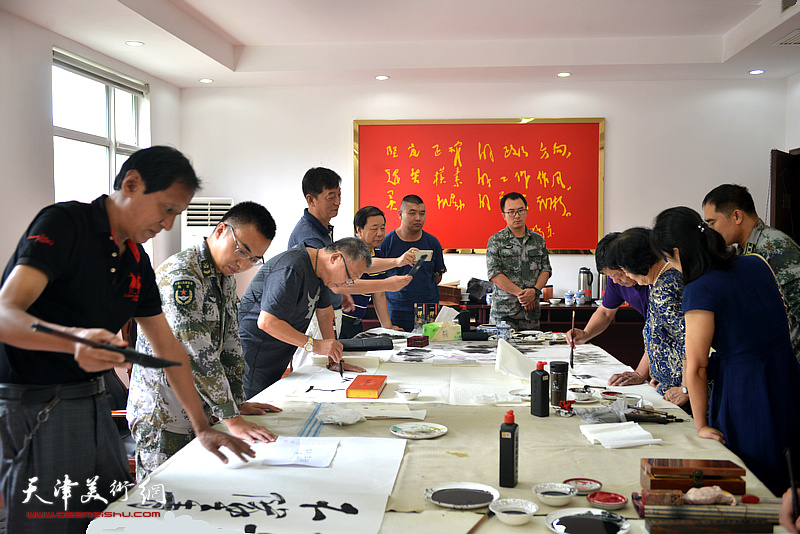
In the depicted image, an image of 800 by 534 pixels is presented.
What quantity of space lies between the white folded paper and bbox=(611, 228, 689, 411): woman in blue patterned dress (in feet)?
1.91

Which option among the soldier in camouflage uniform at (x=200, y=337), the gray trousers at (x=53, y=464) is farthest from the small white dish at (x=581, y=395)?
the gray trousers at (x=53, y=464)

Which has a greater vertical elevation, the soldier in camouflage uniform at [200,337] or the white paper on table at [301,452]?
the soldier in camouflage uniform at [200,337]

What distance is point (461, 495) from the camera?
1.47 meters

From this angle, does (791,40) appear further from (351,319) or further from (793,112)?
(351,319)

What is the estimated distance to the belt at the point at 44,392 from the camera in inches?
58.6

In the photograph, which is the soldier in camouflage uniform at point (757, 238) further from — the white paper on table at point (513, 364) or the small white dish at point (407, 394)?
the small white dish at point (407, 394)

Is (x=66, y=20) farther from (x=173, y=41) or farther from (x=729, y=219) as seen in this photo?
(x=729, y=219)

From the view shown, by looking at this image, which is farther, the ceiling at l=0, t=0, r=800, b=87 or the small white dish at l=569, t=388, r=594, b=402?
the ceiling at l=0, t=0, r=800, b=87

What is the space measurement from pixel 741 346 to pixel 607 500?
90 cm

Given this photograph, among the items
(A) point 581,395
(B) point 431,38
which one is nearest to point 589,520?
(A) point 581,395

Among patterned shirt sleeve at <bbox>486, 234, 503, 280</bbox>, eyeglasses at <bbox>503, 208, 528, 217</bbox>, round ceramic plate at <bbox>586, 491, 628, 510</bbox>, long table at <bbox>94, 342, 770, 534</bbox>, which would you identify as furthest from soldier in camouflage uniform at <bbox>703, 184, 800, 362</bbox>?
round ceramic plate at <bbox>586, 491, 628, 510</bbox>

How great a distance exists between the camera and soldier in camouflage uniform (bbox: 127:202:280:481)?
1972mm

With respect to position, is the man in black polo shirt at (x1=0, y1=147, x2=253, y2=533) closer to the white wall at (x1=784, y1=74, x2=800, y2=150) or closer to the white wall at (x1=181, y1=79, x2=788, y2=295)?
the white wall at (x1=181, y1=79, x2=788, y2=295)

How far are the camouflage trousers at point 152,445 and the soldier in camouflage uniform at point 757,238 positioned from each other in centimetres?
272
